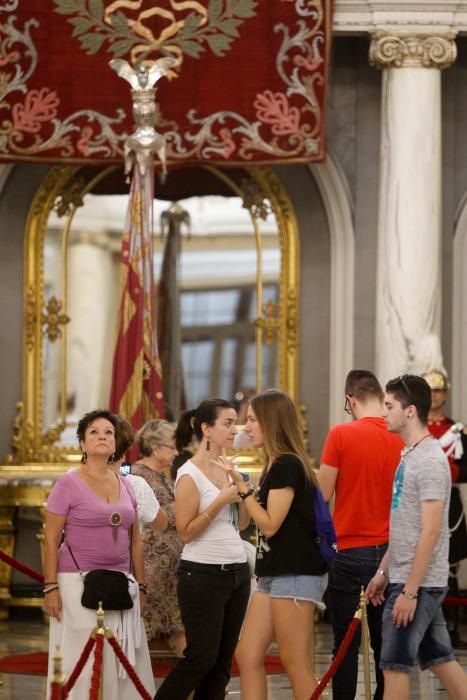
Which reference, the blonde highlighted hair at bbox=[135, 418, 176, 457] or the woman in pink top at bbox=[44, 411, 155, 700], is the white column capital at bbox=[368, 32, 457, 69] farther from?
the woman in pink top at bbox=[44, 411, 155, 700]

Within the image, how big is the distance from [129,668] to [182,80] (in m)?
5.71

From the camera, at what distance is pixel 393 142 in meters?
11.9

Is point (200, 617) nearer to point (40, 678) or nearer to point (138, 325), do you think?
point (40, 678)

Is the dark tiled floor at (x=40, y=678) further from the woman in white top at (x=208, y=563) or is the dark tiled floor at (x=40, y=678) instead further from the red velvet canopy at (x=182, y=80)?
the red velvet canopy at (x=182, y=80)

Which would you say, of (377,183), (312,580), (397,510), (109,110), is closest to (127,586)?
(312,580)

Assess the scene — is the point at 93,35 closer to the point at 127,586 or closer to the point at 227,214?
the point at 227,214

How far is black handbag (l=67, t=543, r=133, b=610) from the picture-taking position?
23.5 ft

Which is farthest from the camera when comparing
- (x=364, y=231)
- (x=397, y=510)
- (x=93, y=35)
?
(x=364, y=231)

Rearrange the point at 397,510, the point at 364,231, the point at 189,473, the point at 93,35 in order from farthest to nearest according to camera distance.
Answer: the point at 364,231 < the point at 93,35 < the point at 189,473 < the point at 397,510

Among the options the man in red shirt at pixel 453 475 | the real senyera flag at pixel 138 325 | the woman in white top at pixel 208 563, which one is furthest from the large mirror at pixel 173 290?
the woman in white top at pixel 208 563

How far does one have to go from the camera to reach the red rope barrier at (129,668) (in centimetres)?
690

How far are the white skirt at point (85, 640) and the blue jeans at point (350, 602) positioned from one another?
3.14 feet

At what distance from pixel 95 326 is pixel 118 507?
5835mm

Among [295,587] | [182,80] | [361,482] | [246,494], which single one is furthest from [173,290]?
[295,587]
